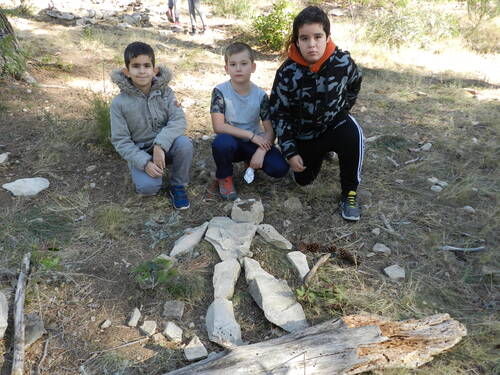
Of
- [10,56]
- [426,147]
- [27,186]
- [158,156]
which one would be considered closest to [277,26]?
[426,147]

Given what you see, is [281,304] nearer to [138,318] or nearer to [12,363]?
[138,318]

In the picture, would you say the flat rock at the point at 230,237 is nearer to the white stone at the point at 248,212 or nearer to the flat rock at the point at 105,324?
the white stone at the point at 248,212

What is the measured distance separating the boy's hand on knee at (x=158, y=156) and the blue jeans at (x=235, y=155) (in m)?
0.40

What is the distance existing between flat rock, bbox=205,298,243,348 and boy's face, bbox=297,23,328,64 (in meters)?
1.72

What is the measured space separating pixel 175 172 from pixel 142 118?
1.55 feet

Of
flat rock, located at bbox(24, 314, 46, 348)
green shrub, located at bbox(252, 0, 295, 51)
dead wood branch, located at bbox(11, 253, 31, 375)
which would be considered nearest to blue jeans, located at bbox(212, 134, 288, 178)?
dead wood branch, located at bbox(11, 253, 31, 375)

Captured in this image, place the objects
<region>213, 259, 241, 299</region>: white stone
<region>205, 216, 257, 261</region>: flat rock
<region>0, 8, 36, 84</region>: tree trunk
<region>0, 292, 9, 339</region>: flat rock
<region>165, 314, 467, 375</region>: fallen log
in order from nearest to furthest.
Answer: <region>165, 314, 467, 375</region>: fallen log < <region>0, 292, 9, 339</region>: flat rock < <region>213, 259, 241, 299</region>: white stone < <region>205, 216, 257, 261</region>: flat rock < <region>0, 8, 36, 84</region>: tree trunk

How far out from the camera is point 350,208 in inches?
116

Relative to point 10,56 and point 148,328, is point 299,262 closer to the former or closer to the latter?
point 148,328

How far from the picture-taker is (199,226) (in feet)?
9.25

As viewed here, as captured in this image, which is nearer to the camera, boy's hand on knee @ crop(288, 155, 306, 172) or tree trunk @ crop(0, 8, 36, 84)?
boy's hand on knee @ crop(288, 155, 306, 172)

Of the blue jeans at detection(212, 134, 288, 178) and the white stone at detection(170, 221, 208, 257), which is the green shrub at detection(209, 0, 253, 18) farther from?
the white stone at detection(170, 221, 208, 257)

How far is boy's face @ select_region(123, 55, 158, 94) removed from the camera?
273 centimetres

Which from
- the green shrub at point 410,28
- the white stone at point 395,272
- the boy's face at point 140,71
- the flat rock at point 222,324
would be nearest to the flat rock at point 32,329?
the flat rock at point 222,324
